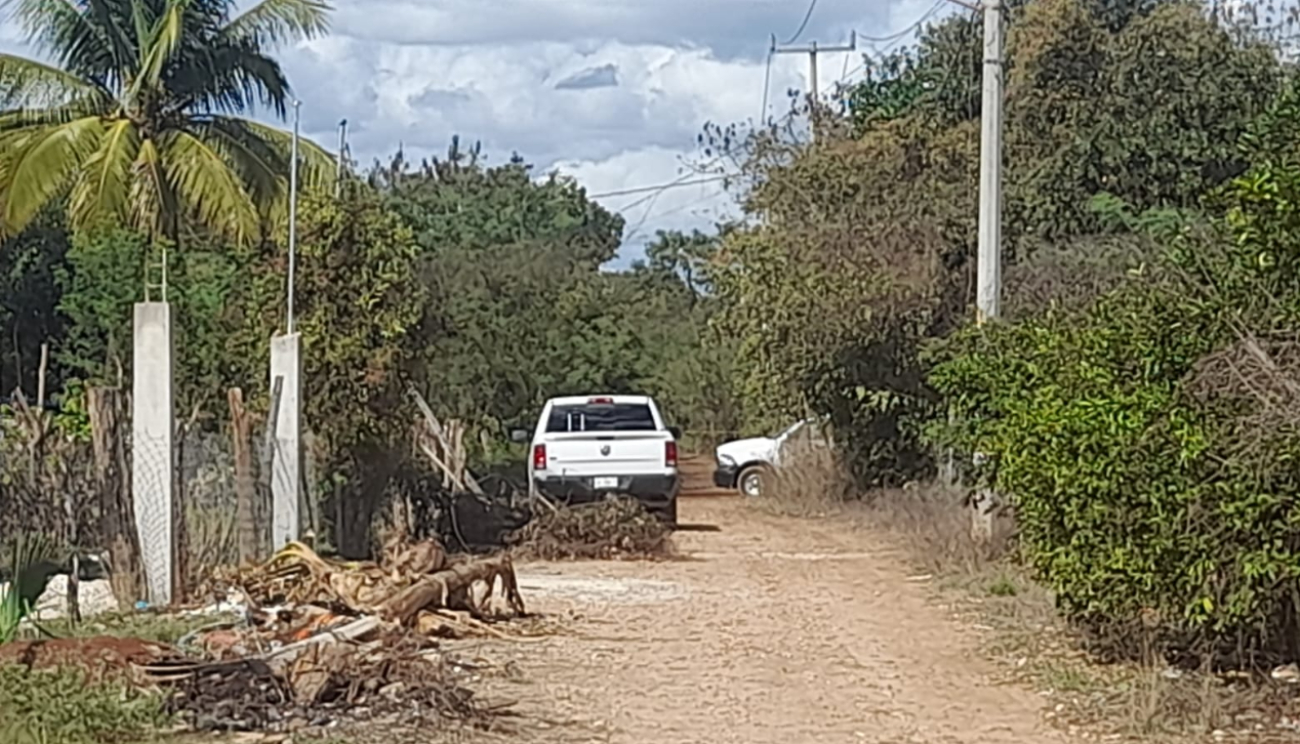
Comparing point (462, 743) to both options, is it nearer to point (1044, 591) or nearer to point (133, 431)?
point (133, 431)

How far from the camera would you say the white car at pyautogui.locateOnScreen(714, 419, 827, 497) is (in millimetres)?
31181

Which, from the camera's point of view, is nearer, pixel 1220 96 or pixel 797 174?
pixel 1220 96

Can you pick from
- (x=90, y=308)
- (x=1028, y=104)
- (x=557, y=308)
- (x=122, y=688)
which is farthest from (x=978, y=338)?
(x=557, y=308)

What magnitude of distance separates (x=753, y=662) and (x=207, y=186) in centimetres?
1434

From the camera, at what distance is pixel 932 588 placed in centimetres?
1808

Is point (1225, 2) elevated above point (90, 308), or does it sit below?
above

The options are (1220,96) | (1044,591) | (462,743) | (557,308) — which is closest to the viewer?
(462,743)

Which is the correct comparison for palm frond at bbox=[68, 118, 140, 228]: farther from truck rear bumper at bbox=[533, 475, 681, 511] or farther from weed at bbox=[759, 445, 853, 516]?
weed at bbox=[759, 445, 853, 516]

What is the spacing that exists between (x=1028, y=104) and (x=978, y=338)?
12.1 m

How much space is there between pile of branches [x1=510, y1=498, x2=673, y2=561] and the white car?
9540mm

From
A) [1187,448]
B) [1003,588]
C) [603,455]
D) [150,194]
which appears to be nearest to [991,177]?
[1003,588]

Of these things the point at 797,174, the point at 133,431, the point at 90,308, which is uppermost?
the point at 797,174

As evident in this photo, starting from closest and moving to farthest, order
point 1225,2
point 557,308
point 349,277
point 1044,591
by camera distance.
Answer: point 1044,591
point 349,277
point 1225,2
point 557,308

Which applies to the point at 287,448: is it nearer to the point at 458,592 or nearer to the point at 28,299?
the point at 458,592
